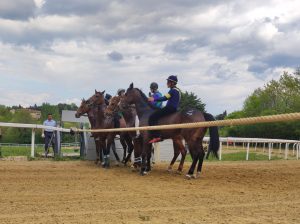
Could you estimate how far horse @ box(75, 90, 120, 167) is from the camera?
1381 cm

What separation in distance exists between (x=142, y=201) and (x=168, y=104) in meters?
5.17

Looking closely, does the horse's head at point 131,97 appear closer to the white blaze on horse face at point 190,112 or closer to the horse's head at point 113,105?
the horse's head at point 113,105

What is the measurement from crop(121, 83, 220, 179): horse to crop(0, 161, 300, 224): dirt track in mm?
1153

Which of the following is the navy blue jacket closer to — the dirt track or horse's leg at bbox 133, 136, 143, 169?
horse's leg at bbox 133, 136, 143, 169

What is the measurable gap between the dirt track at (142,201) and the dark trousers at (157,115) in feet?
7.55

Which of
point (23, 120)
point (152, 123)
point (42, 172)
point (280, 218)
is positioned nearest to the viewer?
point (280, 218)

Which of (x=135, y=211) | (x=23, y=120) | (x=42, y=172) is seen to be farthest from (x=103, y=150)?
(x=23, y=120)

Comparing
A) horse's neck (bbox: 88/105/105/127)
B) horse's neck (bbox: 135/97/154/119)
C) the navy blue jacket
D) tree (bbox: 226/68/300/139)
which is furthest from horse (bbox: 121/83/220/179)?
tree (bbox: 226/68/300/139)

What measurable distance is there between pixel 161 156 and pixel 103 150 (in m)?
3.96

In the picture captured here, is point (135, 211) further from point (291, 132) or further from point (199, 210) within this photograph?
point (291, 132)

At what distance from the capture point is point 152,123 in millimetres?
11727

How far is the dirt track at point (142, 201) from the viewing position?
17.5 feet

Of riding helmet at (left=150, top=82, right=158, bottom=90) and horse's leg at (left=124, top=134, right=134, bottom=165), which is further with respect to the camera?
horse's leg at (left=124, top=134, right=134, bottom=165)

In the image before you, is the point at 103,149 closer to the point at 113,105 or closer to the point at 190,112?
the point at 113,105
